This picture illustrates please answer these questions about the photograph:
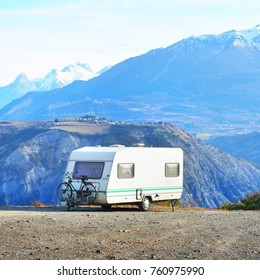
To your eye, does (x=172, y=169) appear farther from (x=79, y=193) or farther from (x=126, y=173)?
(x=79, y=193)

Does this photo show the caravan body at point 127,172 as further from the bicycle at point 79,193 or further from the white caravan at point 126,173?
the bicycle at point 79,193

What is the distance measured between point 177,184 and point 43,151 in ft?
567

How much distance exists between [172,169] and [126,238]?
454 inches

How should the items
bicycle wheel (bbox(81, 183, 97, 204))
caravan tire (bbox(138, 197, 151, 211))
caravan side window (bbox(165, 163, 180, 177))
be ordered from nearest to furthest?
bicycle wheel (bbox(81, 183, 97, 204)), caravan tire (bbox(138, 197, 151, 211)), caravan side window (bbox(165, 163, 180, 177))

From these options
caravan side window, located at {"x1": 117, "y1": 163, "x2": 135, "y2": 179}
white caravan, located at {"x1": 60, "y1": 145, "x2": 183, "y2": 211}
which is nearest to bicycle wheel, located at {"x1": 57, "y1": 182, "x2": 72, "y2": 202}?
white caravan, located at {"x1": 60, "y1": 145, "x2": 183, "y2": 211}

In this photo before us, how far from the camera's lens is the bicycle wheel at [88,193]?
24266 millimetres

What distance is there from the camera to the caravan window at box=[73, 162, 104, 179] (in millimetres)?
24500

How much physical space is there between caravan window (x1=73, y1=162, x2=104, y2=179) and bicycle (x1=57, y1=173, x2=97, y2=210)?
27cm

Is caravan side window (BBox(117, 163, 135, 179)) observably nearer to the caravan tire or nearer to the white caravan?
the white caravan

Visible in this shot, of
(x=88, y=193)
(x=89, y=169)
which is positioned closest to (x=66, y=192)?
(x=88, y=193)

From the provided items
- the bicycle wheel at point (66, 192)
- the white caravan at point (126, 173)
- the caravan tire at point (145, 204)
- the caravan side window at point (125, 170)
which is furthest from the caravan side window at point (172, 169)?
the bicycle wheel at point (66, 192)

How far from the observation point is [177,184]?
2703 cm
